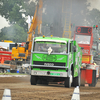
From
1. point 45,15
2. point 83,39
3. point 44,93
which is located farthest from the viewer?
point 45,15

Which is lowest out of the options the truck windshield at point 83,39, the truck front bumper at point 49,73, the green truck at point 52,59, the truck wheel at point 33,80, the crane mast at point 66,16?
the truck wheel at point 33,80

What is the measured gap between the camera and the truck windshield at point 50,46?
42.4ft

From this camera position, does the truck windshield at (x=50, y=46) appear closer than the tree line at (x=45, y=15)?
Yes

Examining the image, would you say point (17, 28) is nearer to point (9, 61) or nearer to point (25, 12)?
point (25, 12)

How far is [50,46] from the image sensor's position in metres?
13.0

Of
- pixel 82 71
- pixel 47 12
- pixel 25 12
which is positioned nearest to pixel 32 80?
pixel 82 71

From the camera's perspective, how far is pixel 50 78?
1334cm

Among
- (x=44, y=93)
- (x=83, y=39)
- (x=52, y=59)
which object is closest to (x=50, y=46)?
(x=52, y=59)

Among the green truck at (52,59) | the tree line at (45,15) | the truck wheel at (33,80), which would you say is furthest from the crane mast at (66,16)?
the green truck at (52,59)

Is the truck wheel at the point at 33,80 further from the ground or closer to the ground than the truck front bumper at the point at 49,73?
closer to the ground

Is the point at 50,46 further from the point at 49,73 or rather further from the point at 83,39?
the point at 83,39

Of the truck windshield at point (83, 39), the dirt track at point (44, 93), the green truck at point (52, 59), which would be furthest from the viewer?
the truck windshield at point (83, 39)

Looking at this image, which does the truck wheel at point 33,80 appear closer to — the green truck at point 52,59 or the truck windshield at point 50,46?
the green truck at point 52,59

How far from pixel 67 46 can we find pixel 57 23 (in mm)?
25103
